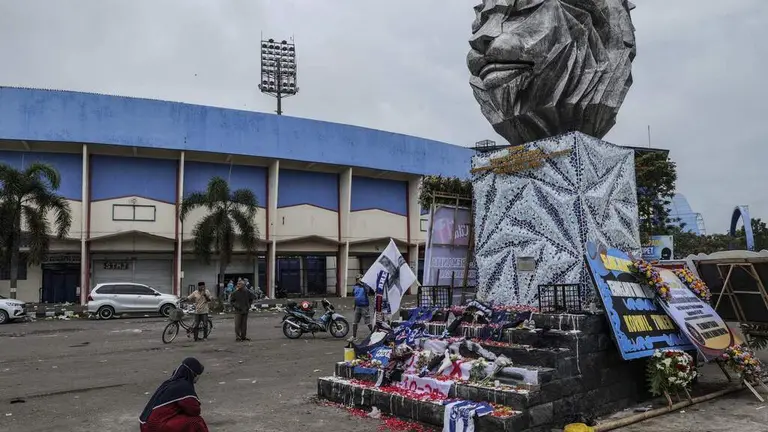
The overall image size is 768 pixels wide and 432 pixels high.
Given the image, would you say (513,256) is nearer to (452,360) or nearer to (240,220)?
(452,360)

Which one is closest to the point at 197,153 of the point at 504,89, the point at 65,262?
the point at 65,262

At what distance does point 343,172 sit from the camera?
3506cm

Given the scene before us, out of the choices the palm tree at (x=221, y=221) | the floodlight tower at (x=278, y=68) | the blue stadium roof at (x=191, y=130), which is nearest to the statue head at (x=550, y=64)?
the palm tree at (x=221, y=221)

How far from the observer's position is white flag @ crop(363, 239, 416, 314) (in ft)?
31.6

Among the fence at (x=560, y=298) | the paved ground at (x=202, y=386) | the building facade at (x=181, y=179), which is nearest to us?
the paved ground at (x=202, y=386)

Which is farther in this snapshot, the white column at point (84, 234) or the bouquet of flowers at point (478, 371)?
the white column at point (84, 234)

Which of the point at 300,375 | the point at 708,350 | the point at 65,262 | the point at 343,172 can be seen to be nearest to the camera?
the point at 708,350

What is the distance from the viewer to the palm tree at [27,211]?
22.7 meters

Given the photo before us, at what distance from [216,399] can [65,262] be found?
25.9 meters

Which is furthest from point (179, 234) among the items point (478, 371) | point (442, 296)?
point (478, 371)

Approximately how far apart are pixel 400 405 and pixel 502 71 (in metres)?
4.63

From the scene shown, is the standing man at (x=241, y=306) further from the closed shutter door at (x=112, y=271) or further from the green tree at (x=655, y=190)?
the closed shutter door at (x=112, y=271)

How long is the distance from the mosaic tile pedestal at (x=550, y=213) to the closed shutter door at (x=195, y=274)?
2677 cm

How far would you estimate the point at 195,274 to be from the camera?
3281 centimetres
